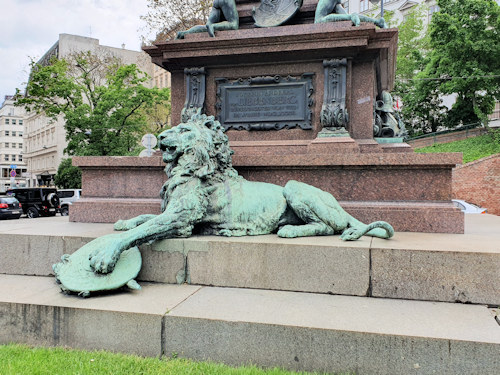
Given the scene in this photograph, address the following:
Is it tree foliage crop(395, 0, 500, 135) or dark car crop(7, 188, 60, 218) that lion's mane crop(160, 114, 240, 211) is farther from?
tree foliage crop(395, 0, 500, 135)

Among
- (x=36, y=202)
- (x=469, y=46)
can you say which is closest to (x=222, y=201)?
(x=36, y=202)

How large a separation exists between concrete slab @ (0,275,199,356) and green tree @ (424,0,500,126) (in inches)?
1319

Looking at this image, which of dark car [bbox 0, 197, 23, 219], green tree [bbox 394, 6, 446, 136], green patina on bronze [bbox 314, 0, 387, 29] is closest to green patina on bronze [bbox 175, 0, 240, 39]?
green patina on bronze [bbox 314, 0, 387, 29]

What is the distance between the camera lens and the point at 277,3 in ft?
22.4

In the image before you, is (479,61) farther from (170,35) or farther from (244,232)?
(244,232)

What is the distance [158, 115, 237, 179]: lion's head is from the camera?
14.6ft

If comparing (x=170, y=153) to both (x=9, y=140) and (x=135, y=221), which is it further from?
(x=9, y=140)

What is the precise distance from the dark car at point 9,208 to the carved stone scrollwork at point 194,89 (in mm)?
19010

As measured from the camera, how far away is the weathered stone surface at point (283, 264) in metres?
3.78

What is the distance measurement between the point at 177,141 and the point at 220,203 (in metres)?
0.84

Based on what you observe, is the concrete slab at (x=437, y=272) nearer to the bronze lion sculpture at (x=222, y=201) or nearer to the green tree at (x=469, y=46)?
the bronze lion sculpture at (x=222, y=201)

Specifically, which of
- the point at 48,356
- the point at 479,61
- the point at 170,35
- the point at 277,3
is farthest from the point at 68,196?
the point at 479,61

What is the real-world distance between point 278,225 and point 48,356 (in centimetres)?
262

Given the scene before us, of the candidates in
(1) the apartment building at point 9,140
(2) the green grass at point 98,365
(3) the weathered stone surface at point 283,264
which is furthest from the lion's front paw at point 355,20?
(1) the apartment building at point 9,140
